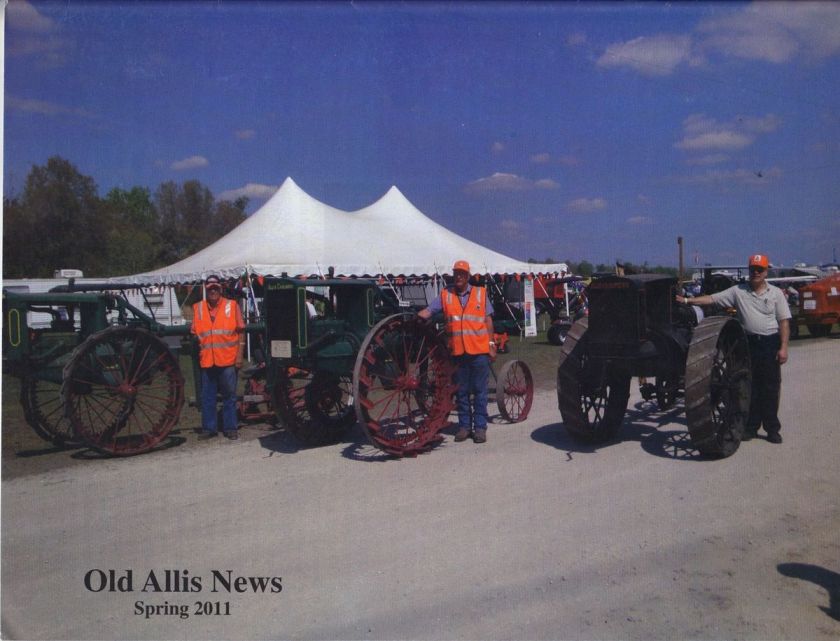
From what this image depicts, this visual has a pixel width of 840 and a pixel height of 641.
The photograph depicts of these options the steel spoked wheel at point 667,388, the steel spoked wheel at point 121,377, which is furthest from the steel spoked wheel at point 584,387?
the steel spoked wheel at point 121,377

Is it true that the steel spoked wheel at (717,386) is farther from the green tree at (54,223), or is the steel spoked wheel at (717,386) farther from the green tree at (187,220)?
the green tree at (187,220)

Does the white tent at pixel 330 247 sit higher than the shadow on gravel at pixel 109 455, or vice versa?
the white tent at pixel 330 247

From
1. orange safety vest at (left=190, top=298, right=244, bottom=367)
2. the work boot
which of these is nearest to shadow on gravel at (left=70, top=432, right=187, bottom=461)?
orange safety vest at (left=190, top=298, right=244, bottom=367)

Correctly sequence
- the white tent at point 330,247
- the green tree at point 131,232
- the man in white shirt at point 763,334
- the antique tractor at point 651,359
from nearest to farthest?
the antique tractor at point 651,359 → the man in white shirt at point 763,334 → the white tent at point 330,247 → the green tree at point 131,232

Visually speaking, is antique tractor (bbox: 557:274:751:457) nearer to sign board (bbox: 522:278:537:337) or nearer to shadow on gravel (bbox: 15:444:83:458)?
shadow on gravel (bbox: 15:444:83:458)

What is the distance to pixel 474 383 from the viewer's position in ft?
25.6

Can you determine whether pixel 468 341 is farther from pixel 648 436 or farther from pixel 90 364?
pixel 90 364

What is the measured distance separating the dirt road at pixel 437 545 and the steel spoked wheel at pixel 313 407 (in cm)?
44

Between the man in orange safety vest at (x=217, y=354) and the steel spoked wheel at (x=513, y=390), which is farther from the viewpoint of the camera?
the steel spoked wheel at (x=513, y=390)

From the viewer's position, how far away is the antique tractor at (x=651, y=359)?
6.47m

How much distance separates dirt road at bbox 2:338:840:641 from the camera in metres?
3.79

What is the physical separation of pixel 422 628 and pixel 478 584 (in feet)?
1.85

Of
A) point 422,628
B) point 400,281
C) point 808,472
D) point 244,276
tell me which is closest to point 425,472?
point 422,628

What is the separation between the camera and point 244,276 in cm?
1695
